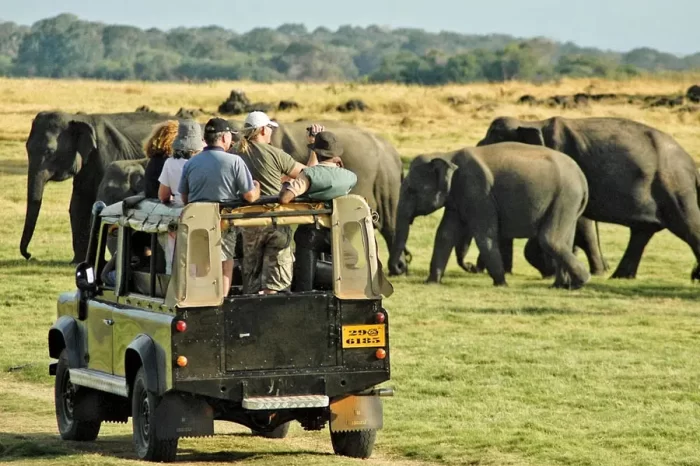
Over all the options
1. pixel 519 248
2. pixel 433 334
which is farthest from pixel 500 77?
pixel 433 334

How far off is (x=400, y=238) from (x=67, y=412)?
13.1 metres

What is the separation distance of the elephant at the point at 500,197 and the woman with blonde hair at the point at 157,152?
12.4 metres

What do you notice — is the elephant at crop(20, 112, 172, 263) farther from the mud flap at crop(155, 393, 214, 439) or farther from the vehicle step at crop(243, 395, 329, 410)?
the vehicle step at crop(243, 395, 329, 410)

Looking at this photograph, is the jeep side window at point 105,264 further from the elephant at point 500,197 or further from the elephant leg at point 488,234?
the elephant at point 500,197

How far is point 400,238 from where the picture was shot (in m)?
25.6

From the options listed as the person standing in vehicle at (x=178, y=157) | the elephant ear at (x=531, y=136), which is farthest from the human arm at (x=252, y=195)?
the elephant ear at (x=531, y=136)

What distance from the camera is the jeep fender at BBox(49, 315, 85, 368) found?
12.7m

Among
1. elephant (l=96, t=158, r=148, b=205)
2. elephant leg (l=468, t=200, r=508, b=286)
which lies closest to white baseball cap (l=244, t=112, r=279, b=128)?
elephant (l=96, t=158, r=148, b=205)

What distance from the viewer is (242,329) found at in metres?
10.9

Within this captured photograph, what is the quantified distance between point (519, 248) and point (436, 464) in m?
19.7

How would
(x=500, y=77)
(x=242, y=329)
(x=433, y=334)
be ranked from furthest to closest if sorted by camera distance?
(x=500, y=77) → (x=433, y=334) → (x=242, y=329)

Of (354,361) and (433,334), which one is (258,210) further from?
(433,334)

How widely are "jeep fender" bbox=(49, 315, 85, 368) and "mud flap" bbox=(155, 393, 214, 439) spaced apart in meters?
1.83

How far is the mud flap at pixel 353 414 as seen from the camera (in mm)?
11234
